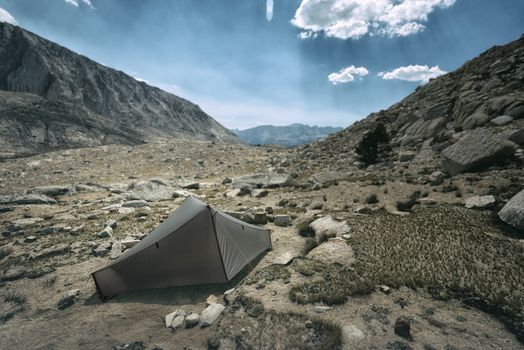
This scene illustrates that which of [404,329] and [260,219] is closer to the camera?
[404,329]

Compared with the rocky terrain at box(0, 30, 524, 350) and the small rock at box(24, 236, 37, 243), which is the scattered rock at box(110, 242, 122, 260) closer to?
the rocky terrain at box(0, 30, 524, 350)

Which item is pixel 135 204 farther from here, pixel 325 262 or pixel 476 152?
pixel 476 152

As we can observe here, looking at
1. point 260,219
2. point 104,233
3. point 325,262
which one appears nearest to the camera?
point 325,262

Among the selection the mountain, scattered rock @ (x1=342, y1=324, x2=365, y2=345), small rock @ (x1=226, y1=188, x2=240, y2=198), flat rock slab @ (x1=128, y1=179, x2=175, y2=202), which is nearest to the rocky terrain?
scattered rock @ (x1=342, y1=324, x2=365, y2=345)

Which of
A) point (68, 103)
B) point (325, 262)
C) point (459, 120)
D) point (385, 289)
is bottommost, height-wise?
point (385, 289)

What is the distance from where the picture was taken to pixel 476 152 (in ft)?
50.4

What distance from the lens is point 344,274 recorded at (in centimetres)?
755

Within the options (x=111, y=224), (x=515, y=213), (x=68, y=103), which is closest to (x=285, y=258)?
(x=515, y=213)

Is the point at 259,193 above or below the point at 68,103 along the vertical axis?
below

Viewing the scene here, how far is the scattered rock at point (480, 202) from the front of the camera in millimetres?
10805

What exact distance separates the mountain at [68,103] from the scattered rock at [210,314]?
58.5m

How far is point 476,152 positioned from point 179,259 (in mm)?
17756

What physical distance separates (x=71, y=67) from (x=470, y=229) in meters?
161

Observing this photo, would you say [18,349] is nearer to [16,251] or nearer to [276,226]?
[16,251]
